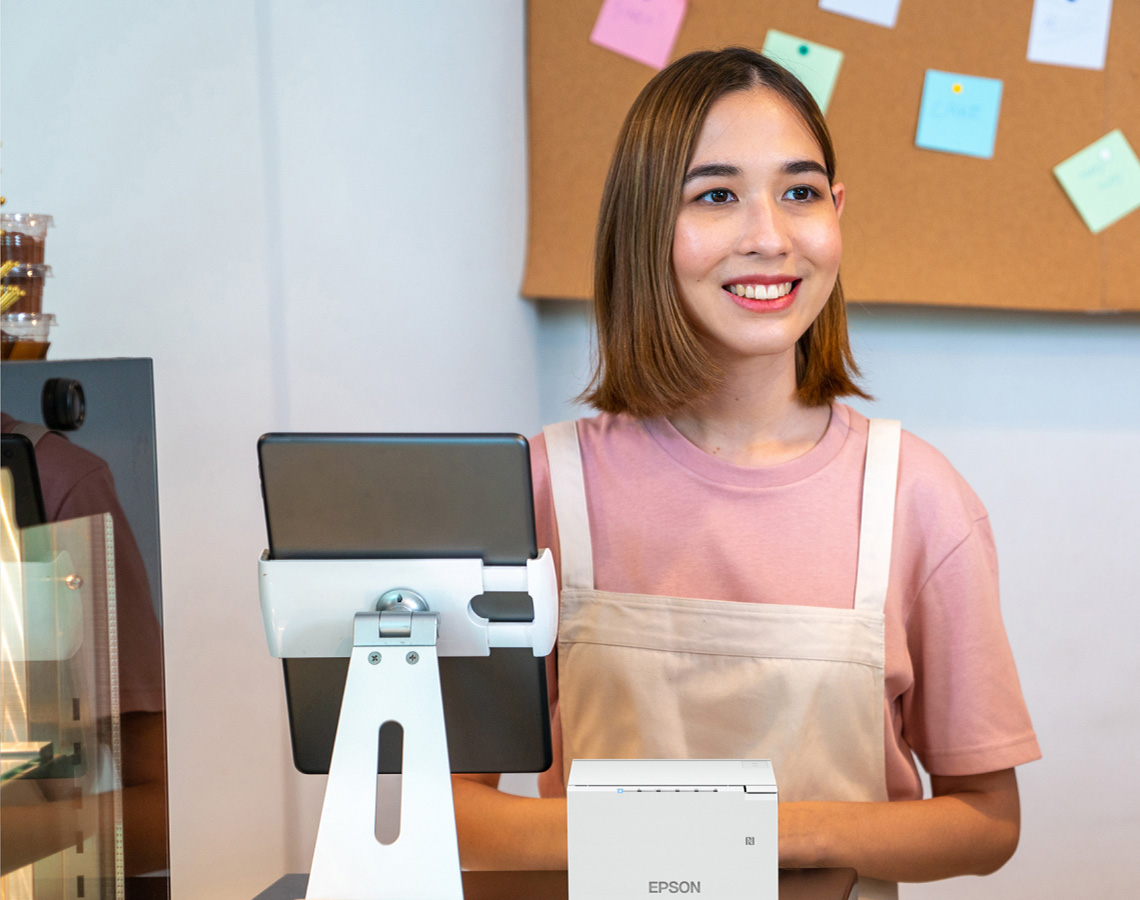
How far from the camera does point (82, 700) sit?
0.73 metres

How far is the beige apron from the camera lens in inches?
41.4

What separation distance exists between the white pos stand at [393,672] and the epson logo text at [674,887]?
127 millimetres

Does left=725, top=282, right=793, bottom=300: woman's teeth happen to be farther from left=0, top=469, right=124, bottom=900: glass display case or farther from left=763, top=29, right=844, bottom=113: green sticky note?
left=763, top=29, right=844, bottom=113: green sticky note

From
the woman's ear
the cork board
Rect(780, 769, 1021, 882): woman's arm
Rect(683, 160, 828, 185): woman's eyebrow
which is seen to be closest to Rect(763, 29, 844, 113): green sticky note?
the cork board

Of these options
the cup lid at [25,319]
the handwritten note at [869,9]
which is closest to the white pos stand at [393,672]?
the cup lid at [25,319]

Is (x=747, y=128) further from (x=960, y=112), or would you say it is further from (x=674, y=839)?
(x=960, y=112)

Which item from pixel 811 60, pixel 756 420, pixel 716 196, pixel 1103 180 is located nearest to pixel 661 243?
pixel 716 196

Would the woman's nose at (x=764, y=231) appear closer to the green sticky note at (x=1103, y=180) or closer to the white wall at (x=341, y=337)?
the white wall at (x=341, y=337)

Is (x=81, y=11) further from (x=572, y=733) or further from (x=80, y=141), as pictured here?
(x=572, y=733)

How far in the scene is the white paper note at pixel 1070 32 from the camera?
169 cm

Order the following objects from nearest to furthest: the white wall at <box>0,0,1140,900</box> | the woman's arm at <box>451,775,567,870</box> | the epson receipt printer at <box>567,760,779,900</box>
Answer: the epson receipt printer at <box>567,760,779,900</box> < the woman's arm at <box>451,775,567,870</box> < the white wall at <box>0,0,1140,900</box>

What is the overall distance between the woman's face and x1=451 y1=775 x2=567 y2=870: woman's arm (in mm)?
482

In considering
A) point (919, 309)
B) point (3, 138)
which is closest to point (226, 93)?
point (3, 138)

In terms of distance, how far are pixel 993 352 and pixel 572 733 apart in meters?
1.09
